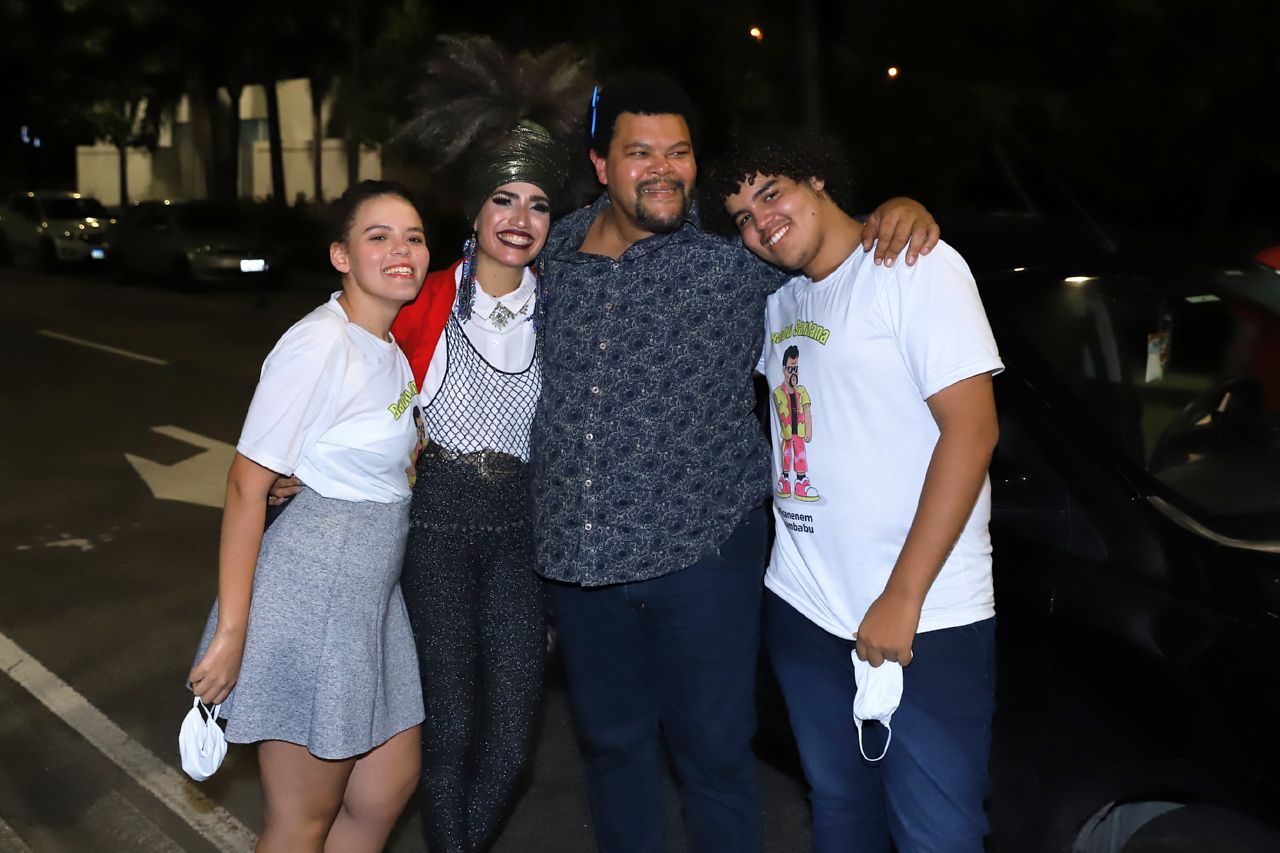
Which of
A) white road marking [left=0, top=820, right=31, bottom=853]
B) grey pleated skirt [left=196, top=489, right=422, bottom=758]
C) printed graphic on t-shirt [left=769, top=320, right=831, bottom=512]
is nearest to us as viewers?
printed graphic on t-shirt [left=769, top=320, right=831, bottom=512]

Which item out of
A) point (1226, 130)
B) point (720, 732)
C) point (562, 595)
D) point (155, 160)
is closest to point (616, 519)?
point (562, 595)

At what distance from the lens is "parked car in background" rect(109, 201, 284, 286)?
21.2m

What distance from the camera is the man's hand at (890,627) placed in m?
2.42

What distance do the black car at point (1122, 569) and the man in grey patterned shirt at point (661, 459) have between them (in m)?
0.55

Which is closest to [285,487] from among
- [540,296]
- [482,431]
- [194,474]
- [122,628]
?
[482,431]

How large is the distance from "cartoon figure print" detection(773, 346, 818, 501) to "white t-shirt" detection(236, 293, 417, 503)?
79 centimetres

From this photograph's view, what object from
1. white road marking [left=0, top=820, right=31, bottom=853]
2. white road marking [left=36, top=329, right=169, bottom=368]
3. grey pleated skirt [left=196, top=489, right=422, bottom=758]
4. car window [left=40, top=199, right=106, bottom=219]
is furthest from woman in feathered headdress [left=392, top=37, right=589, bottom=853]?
car window [left=40, top=199, right=106, bottom=219]

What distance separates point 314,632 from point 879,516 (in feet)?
3.78

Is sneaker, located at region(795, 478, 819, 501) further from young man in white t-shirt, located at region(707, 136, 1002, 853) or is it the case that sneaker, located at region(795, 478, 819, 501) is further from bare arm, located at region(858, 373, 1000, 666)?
bare arm, located at region(858, 373, 1000, 666)

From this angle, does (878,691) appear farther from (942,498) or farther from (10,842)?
(10,842)

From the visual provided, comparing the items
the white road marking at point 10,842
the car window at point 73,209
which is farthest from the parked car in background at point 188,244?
the white road marking at point 10,842

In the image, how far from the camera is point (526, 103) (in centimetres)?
320

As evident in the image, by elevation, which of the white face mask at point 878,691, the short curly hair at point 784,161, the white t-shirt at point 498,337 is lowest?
the white face mask at point 878,691

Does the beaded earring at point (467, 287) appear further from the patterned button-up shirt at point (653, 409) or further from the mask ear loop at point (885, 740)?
the mask ear loop at point (885, 740)
